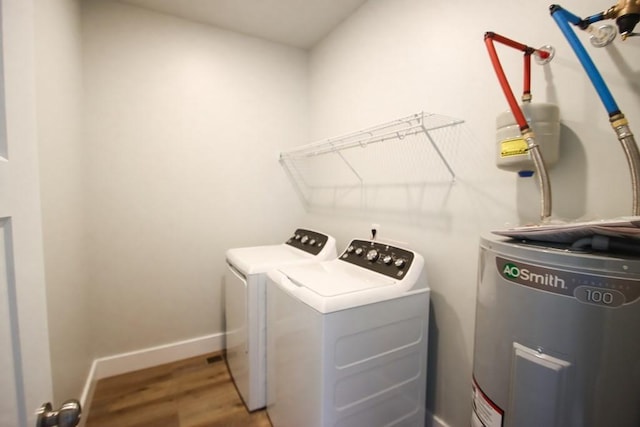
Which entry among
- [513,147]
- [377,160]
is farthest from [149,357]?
[513,147]

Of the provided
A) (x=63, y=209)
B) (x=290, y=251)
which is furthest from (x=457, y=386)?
(x=63, y=209)

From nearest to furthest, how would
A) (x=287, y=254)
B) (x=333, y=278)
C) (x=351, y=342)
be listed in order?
(x=351, y=342), (x=333, y=278), (x=287, y=254)

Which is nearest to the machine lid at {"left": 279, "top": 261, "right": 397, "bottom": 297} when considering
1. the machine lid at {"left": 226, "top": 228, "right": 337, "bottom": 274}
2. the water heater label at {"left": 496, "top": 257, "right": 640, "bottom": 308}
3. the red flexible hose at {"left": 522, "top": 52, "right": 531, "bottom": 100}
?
the machine lid at {"left": 226, "top": 228, "right": 337, "bottom": 274}

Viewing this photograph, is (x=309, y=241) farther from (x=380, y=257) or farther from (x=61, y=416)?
(x=61, y=416)

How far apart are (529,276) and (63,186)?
205cm

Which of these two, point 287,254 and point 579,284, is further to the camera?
point 287,254

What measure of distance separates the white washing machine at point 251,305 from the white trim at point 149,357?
1.13ft

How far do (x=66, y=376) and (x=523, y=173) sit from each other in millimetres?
2311

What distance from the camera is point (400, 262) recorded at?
1.45 m

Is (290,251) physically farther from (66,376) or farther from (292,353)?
(66,376)

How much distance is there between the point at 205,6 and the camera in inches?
80.4

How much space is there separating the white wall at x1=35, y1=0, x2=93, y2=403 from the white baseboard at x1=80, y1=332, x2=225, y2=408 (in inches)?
8.2

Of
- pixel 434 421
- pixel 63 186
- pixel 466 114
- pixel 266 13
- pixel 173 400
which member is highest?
pixel 266 13

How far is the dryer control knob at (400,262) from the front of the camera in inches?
56.7
